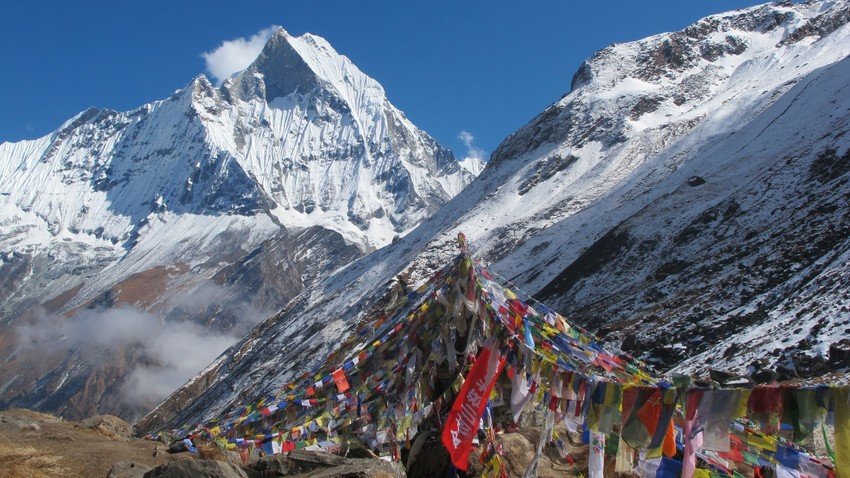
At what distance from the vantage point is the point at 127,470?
41.5 ft

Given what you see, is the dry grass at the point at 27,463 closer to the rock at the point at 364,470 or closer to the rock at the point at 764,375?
the rock at the point at 364,470

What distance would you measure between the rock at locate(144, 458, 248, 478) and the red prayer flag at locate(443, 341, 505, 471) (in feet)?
12.3

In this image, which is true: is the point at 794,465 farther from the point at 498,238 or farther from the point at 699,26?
the point at 699,26

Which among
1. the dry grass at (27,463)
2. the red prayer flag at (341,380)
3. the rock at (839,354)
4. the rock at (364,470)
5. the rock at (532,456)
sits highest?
the dry grass at (27,463)

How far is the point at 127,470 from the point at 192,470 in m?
2.36

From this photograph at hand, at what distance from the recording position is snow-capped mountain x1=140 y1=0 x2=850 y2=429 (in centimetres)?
3922

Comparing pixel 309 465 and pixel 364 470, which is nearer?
pixel 364 470

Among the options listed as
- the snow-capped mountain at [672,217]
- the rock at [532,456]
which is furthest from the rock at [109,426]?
the snow-capped mountain at [672,217]

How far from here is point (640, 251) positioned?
6275 cm

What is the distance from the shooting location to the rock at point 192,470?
11117 mm

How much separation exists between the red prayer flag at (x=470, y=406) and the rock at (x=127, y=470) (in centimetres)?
545

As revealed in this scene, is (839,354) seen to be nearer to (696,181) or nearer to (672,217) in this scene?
(672,217)

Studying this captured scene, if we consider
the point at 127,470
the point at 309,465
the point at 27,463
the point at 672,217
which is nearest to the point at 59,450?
the point at 27,463

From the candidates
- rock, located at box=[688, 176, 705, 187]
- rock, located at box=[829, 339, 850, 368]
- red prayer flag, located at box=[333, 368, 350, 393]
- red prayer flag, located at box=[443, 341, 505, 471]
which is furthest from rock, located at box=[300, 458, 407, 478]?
rock, located at box=[688, 176, 705, 187]
